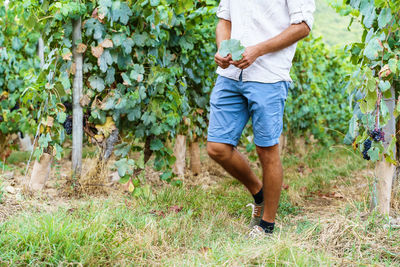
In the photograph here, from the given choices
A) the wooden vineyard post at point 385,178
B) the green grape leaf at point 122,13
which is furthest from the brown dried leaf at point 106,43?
the wooden vineyard post at point 385,178

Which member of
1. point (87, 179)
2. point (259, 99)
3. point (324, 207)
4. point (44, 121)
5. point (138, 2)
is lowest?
point (324, 207)

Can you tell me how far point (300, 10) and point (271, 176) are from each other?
0.90m

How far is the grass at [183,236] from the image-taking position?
5.95ft

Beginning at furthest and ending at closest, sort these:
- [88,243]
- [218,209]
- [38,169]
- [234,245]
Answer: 1. [38,169]
2. [218,209]
3. [234,245]
4. [88,243]

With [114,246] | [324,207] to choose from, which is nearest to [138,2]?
[114,246]

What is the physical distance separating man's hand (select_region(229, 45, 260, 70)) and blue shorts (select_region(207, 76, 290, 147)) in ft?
0.44

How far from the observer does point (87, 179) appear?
309 cm

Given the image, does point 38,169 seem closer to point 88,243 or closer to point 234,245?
point 88,243

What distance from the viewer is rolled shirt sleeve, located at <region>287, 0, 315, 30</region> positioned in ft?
7.32

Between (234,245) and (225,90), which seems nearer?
(234,245)

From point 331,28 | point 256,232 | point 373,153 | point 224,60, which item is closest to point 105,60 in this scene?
point 224,60

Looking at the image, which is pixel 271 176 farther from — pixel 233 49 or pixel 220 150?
pixel 233 49

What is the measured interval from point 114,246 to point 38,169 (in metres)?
1.37

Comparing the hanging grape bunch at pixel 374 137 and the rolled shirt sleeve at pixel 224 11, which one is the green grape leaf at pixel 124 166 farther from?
the hanging grape bunch at pixel 374 137
